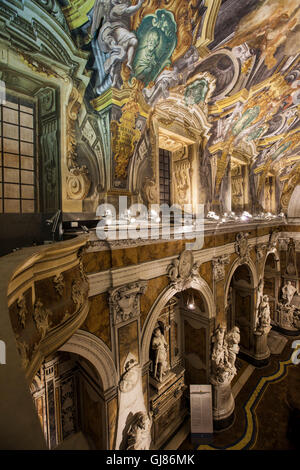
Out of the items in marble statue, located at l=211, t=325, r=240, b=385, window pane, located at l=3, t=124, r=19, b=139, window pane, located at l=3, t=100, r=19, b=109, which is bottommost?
marble statue, located at l=211, t=325, r=240, b=385

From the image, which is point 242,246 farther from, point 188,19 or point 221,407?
point 188,19

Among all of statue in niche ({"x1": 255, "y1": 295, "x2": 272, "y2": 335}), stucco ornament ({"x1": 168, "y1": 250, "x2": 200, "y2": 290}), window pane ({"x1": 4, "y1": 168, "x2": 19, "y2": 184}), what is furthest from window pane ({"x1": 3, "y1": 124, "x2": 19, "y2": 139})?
statue in niche ({"x1": 255, "y1": 295, "x2": 272, "y2": 335})

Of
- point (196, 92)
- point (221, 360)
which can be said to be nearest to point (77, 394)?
point (221, 360)

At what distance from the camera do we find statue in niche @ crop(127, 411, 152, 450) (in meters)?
3.96

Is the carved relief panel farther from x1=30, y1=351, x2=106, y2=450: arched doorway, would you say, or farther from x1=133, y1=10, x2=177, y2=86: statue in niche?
x1=30, y1=351, x2=106, y2=450: arched doorway

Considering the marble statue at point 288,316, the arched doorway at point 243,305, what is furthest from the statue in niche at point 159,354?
the marble statue at point 288,316

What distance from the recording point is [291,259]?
13.5m

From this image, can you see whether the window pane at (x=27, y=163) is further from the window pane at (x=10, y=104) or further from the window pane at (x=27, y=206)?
the window pane at (x=10, y=104)

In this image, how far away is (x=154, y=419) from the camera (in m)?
5.73

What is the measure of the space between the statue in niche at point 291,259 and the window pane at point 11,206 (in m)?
15.3

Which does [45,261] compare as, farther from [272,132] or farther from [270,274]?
[270,274]

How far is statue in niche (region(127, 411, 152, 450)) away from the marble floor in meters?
2.69

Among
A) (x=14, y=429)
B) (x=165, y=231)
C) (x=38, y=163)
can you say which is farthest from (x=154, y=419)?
(x=38, y=163)

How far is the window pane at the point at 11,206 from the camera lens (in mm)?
4129
